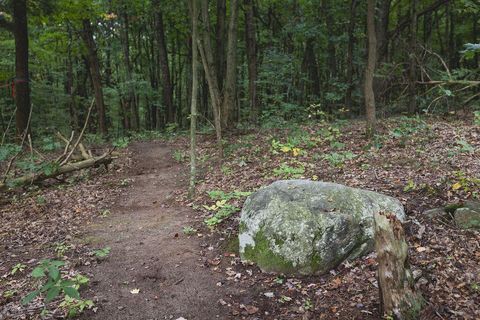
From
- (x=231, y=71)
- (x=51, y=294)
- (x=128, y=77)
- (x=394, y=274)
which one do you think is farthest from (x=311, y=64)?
(x=51, y=294)

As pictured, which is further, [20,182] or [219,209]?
[20,182]

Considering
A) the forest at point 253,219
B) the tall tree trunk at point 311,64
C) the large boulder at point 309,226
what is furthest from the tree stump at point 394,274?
the tall tree trunk at point 311,64

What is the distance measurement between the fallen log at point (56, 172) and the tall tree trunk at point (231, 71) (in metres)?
4.30

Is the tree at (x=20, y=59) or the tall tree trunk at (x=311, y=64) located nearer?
the tree at (x=20, y=59)

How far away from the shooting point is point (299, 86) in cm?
2233

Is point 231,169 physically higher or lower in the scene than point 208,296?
higher

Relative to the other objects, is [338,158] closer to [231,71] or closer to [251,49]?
[231,71]

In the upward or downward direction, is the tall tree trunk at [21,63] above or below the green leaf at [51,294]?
above

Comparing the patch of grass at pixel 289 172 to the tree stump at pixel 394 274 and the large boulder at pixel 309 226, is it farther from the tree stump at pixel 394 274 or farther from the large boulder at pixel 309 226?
the tree stump at pixel 394 274

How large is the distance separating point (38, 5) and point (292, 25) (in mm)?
10921

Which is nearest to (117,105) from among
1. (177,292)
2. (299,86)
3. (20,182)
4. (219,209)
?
(299,86)

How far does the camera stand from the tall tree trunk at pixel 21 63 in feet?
42.4

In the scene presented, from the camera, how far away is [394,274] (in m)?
3.86

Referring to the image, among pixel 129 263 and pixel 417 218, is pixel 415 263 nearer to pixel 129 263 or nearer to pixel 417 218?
pixel 417 218
